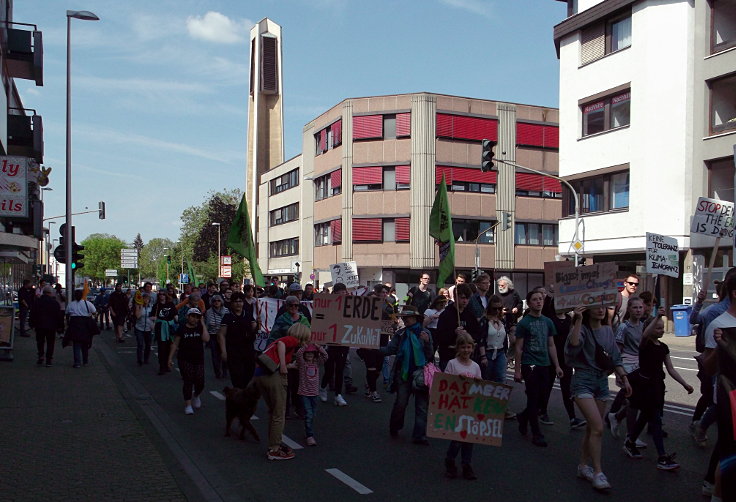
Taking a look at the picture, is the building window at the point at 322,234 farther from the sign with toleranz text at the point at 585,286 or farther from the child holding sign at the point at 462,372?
the child holding sign at the point at 462,372

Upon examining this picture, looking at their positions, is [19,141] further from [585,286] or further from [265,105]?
[265,105]

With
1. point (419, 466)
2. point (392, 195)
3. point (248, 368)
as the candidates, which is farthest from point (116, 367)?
point (392, 195)

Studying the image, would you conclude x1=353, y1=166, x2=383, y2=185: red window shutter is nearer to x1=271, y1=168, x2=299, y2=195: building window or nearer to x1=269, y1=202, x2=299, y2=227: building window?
x1=271, y1=168, x2=299, y2=195: building window

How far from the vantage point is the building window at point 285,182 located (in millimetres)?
60656

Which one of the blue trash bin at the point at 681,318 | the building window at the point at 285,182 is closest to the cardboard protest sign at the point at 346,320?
the blue trash bin at the point at 681,318

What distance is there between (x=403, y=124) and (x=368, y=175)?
3.91 m

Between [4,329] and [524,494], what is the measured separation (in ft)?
46.3

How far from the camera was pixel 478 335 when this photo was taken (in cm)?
1044

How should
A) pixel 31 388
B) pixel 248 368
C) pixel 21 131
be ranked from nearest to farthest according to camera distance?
1. pixel 248 368
2. pixel 31 388
3. pixel 21 131

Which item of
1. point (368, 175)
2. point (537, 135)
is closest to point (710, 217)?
point (368, 175)

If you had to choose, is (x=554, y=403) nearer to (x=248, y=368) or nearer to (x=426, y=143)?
(x=248, y=368)

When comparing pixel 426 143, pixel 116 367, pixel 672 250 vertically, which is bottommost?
pixel 116 367

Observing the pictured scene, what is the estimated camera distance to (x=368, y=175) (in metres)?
49.0

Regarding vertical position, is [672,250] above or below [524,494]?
above
